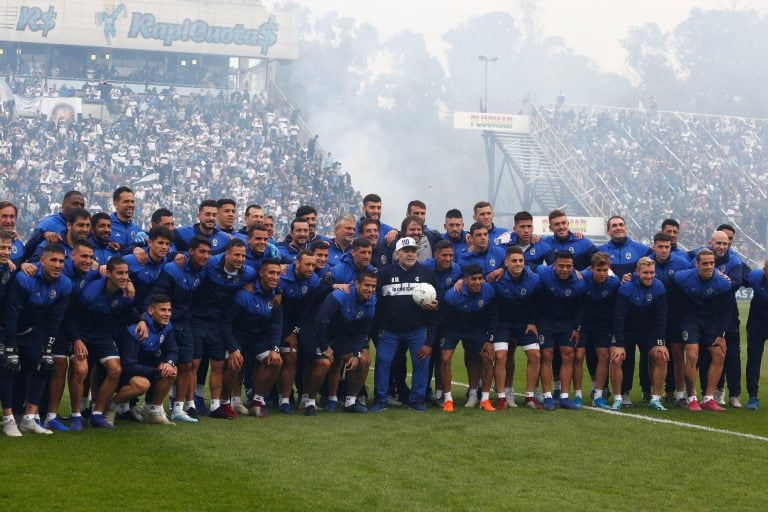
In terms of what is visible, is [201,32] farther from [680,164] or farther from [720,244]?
[720,244]

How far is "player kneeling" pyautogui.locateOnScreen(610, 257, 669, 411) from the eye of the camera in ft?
38.4

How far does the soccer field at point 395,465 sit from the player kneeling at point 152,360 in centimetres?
29

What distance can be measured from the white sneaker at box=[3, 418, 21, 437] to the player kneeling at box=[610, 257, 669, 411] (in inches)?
233

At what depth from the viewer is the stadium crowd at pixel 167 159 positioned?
119 ft

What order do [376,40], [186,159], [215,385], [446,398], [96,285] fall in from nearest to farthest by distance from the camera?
1. [96,285]
2. [215,385]
3. [446,398]
4. [186,159]
5. [376,40]

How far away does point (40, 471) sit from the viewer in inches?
305

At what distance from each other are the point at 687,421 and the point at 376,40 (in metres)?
69.3

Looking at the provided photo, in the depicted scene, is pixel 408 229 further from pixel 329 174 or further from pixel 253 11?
pixel 253 11

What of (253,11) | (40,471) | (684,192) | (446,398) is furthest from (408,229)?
(253,11)

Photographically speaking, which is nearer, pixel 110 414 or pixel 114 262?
pixel 114 262

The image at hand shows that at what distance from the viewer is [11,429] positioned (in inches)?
356

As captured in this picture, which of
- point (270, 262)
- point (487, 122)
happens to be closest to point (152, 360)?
point (270, 262)

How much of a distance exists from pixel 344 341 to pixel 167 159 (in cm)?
2930

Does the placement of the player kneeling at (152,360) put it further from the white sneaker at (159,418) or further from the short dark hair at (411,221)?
the short dark hair at (411,221)
